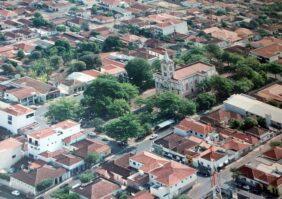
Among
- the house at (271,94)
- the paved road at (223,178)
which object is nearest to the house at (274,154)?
the paved road at (223,178)

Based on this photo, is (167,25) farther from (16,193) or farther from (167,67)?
(16,193)

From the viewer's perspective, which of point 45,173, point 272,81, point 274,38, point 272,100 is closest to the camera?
point 45,173

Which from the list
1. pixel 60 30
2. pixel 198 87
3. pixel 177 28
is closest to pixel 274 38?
pixel 177 28

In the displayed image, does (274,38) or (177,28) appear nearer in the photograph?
(274,38)

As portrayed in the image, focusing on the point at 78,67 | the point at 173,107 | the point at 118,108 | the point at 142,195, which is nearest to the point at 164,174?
the point at 142,195

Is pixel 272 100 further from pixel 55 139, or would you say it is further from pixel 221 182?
pixel 55 139

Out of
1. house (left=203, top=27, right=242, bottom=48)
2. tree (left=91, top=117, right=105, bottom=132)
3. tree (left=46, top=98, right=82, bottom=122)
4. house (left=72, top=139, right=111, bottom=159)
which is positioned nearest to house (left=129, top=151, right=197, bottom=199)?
house (left=72, top=139, right=111, bottom=159)

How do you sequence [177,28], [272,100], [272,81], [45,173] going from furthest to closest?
[177,28] < [272,81] < [272,100] < [45,173]
